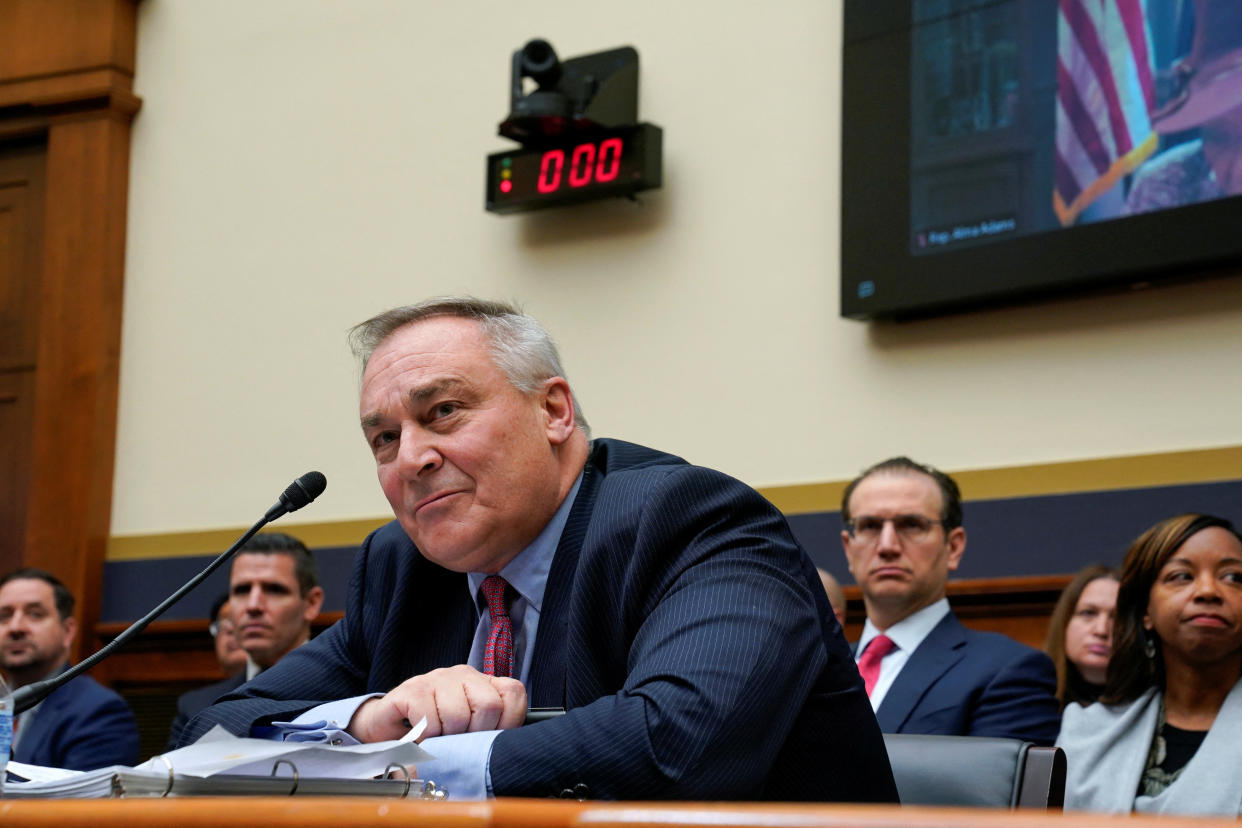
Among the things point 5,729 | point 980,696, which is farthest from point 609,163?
point 5,729

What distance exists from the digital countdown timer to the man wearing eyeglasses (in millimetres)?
1329

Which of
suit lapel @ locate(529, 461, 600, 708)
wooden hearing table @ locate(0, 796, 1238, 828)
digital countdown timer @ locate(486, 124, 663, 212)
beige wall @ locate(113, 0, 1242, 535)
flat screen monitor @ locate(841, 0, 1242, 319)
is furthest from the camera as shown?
digital countdown timer @ locate(486, 124, 663, 212)

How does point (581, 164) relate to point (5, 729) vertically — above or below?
above

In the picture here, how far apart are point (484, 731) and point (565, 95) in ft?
10.7

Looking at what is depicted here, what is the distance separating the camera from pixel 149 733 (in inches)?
200

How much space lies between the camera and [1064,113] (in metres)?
3.74

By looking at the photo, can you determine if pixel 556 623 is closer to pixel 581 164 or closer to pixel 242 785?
pixel 242 785

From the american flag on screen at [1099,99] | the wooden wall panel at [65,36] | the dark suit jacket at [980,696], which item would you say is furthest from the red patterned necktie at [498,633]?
the wooden wall panel at [65,36]

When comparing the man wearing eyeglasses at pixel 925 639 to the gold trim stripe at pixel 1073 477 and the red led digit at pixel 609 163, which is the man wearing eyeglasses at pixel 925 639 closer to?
the gold trim stripe at pixel 1073 477

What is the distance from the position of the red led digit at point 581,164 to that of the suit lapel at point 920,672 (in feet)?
6.07

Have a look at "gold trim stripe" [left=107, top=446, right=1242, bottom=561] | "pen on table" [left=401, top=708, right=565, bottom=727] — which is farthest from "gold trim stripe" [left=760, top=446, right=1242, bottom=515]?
"pen on table" [left=401, top=708, right=565, bottom=727]

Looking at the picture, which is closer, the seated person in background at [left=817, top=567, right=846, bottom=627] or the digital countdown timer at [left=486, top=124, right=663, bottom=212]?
the seated person in background at [left=817, top=567, right=846, bottom=627]

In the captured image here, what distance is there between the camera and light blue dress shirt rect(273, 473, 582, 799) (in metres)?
1.42

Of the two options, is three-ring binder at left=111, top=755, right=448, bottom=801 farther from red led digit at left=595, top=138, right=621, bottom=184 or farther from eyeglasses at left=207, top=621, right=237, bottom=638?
eyeglasses at left=207, top=621, right=237, bottom=638
